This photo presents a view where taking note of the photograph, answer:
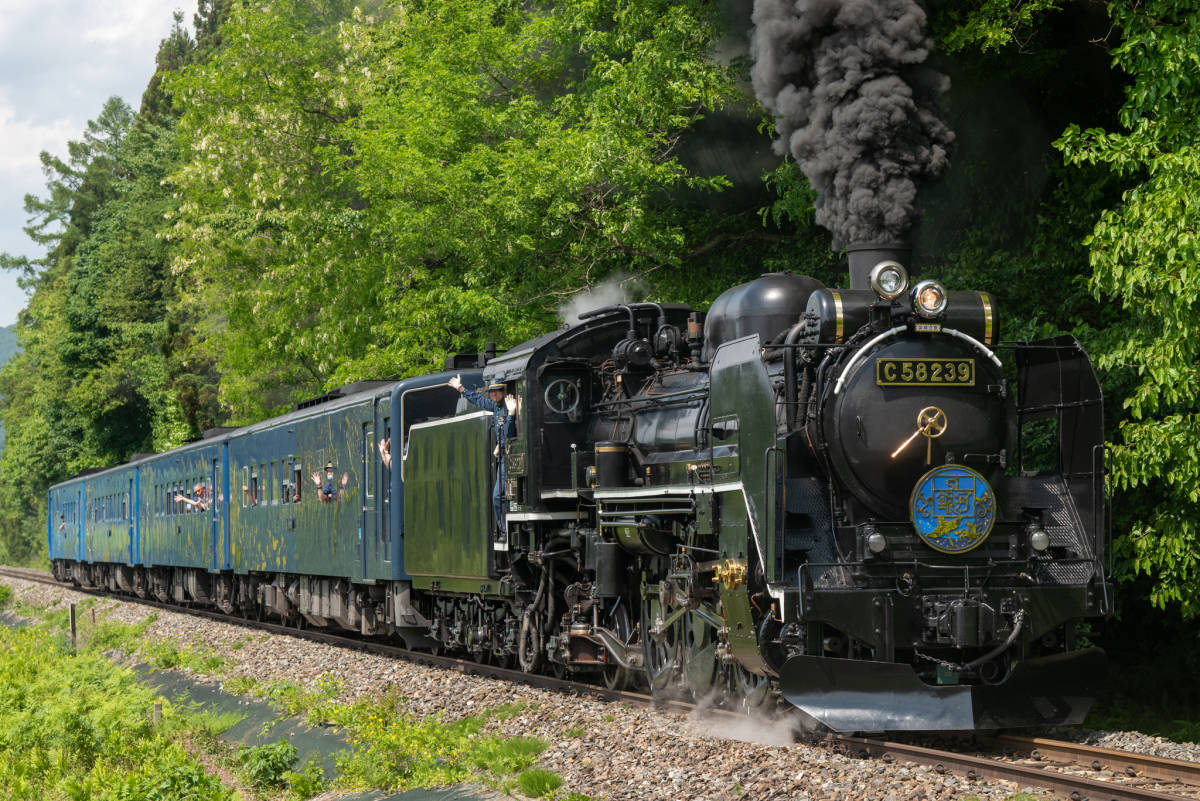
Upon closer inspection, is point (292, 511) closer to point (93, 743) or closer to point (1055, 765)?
point (93, 743)

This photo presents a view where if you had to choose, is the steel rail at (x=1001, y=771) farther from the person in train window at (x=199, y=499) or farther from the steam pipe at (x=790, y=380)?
the person in train window at (x=199, y=499)

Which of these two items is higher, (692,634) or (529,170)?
(529,170)

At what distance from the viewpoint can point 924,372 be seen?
28.9 feet

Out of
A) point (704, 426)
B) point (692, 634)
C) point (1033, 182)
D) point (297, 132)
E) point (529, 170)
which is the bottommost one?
point (692, 634)

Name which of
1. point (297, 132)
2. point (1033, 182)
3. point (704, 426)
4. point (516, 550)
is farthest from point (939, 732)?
point (297, 132)

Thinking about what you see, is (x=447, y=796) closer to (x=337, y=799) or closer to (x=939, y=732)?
(x=337, y=799)

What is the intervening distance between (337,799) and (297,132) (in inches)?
911

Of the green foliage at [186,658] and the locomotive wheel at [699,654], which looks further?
the green foliage at [186,658]

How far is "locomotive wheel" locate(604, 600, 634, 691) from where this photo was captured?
1171 centimetres

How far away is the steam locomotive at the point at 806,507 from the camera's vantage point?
857cm

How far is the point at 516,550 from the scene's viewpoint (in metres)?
12.9

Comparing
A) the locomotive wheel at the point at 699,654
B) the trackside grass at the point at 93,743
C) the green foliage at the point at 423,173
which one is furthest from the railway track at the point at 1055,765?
the green foliage at the point at 423,173

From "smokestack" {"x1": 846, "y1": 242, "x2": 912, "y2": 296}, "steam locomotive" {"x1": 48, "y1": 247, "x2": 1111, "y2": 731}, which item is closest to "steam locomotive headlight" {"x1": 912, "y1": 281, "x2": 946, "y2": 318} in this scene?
"steam locomotive" {"x1": 48, "y1": 247, "x2": 1111, "y2": 731}

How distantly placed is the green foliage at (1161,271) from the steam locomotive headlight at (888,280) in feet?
9.51
